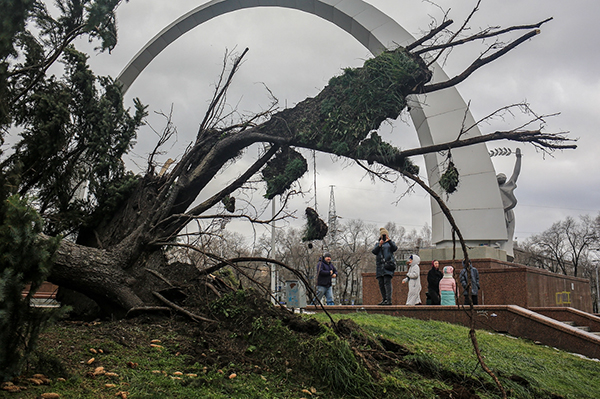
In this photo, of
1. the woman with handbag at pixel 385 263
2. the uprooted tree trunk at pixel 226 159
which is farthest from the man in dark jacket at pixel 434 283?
the uprooted tree trunk at pixel 226 159

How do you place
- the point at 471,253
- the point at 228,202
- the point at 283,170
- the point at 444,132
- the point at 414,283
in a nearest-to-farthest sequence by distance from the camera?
the point at 283,170
the point at 228,202
the point at 414,283
the point at 471,253
the point at 444,132

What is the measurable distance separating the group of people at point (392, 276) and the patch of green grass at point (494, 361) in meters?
2.25

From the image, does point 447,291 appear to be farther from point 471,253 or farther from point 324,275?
point 471,253

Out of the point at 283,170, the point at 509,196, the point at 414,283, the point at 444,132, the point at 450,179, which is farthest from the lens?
the point at 509,196

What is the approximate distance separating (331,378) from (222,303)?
1.77m

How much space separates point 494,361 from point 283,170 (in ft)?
12.4

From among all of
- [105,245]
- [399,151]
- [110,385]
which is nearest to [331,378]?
[110,385]

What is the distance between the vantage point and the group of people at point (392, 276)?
988 cm

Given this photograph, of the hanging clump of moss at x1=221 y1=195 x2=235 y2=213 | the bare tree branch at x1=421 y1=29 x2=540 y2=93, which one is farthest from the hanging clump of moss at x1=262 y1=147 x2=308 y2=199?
the bare tree branch at x1=421 y1=29 x2=540 y2=93

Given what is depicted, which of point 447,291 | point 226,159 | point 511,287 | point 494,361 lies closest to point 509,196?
point 511,287

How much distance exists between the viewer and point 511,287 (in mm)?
10656

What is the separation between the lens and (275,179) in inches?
255

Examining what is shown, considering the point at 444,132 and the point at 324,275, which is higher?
the point at 444,132

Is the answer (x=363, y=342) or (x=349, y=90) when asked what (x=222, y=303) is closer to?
(x=363, y=342)
